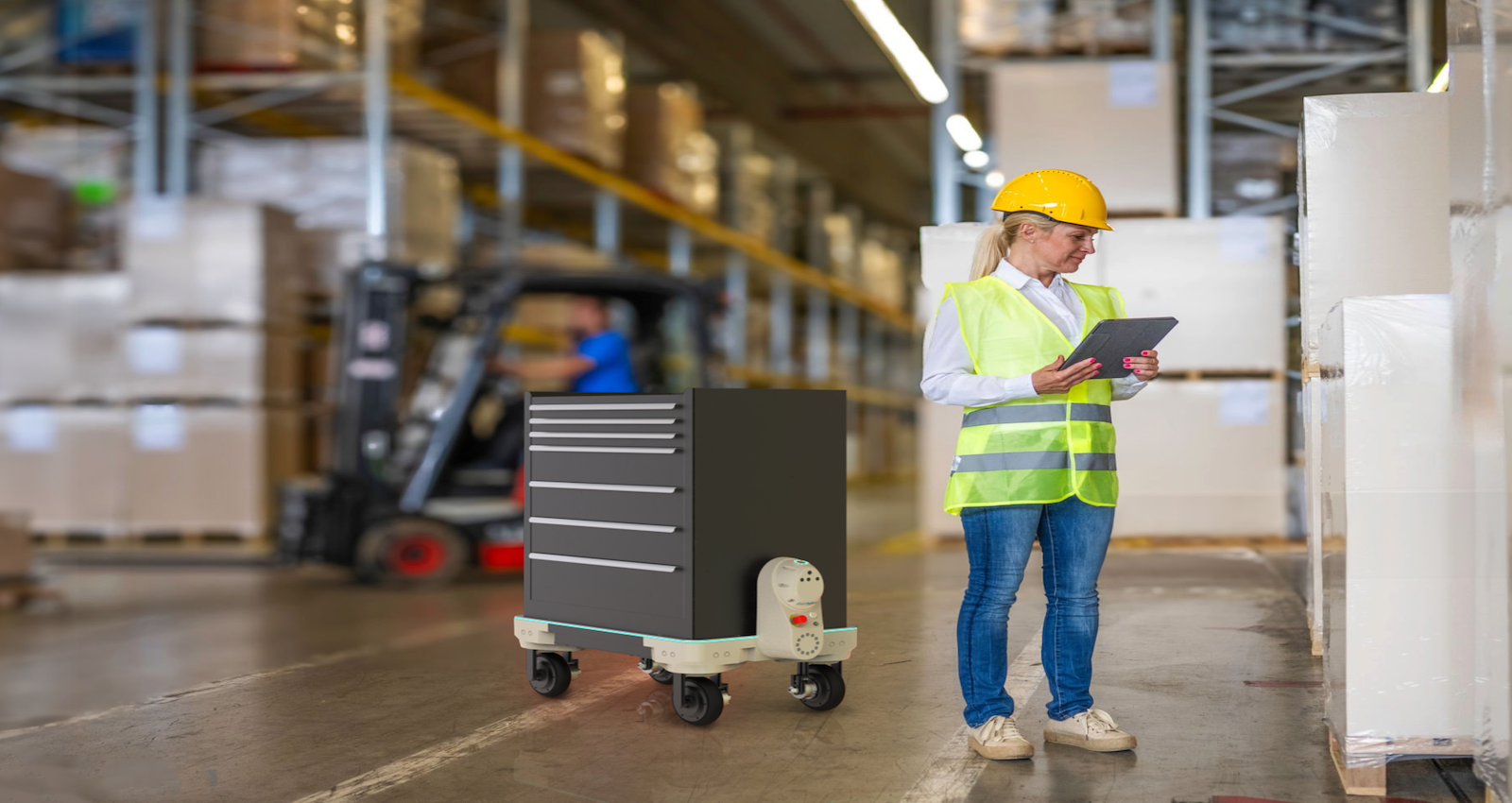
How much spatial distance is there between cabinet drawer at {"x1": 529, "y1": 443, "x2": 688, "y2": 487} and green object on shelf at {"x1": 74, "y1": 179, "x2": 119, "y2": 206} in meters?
7.36

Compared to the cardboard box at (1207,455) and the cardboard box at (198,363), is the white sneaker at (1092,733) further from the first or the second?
the cardboard box at (198,363)

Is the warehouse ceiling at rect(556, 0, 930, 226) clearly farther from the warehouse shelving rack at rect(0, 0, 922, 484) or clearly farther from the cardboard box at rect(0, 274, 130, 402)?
the cardboard box at rect(0, 274, 130, 402)

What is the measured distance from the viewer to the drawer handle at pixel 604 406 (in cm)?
335

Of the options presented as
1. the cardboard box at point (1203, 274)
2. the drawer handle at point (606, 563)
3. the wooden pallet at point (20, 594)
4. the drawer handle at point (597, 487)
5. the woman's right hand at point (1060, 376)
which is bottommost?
the wooden pallet at point (20, 594)

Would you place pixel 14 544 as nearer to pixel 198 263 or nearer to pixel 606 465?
pixel 198 263

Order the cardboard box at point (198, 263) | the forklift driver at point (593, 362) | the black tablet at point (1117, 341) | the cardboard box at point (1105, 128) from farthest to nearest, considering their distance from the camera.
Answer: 1. the cardboard box at point (198, 263)
2. the cardboard box at point (1105, 128)
3. the forklift driver at point (593, 362)
4. the black tablet at point (1117, 341)

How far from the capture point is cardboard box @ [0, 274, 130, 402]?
29.9 feet

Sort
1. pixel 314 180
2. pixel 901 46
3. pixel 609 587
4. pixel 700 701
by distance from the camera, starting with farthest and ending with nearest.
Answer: pixel 314 180
pixel 901 46
pixel 609 587
pixel 700 701

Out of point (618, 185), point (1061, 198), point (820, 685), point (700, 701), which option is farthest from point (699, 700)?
point (618, 185)

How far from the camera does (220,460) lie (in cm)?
888

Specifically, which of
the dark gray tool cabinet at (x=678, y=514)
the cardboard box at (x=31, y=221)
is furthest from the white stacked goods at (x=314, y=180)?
the dark gray tool cabinet at (x=678, y=514)

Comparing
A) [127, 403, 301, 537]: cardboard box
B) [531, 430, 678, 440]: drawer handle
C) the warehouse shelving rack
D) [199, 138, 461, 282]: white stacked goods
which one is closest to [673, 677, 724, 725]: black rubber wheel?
[531, 430, 678, 440]: drawer handle

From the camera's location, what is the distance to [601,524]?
3562 millimetres

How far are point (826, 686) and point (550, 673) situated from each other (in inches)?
30.7
